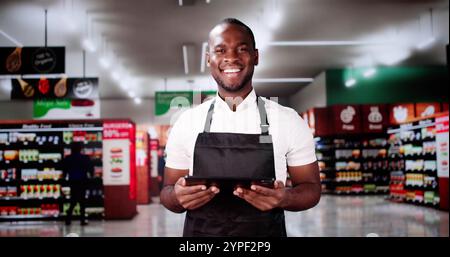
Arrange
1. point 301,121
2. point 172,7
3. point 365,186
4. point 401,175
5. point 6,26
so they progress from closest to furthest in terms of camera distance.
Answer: point 301,121 → point 172,7 → point 6,26 → point 401,175 → point 365,186

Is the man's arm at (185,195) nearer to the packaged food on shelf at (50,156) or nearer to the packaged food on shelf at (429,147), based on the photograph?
the packaged food on shelf at (50,156)

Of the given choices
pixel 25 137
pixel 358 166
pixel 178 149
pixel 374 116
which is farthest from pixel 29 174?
pixel 374 116

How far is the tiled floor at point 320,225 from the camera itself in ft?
22.7

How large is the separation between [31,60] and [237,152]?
293 inches

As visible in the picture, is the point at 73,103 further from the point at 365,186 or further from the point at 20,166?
the point at 365,186

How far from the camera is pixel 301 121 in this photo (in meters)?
1.46

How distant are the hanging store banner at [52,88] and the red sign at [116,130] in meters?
1.90

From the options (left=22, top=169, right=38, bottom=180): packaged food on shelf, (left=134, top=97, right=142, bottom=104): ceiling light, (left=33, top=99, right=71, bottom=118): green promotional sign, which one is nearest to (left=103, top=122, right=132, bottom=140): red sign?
(left=22, top=169, right=38, bottom=180): packaged food on shelf

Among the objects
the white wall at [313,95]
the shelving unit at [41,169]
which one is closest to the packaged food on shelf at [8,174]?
the shelving unit at [41,169]

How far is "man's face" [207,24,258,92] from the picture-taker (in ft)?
4.36

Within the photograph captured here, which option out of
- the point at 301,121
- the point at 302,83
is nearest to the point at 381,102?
the point at 302,83

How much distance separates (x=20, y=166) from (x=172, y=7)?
4.09 metres

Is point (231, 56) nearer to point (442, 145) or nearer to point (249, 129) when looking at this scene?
point (249, 129)
